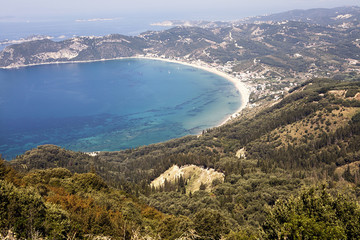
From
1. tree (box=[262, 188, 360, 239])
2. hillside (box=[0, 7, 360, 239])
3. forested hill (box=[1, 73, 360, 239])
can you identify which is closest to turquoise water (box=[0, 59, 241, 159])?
hillside (box=[0, 7, 360, 239])

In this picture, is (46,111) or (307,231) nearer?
(307,231)

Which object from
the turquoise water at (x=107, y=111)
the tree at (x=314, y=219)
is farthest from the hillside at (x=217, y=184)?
the turquoise water at (x=107, y=111)

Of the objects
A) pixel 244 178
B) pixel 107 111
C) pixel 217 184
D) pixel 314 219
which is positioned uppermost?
pixel 314 219

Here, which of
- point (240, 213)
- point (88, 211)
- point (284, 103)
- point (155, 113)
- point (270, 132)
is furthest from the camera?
point (155, 113)

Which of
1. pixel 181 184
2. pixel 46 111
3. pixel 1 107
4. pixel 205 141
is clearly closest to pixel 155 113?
pixel 205 141

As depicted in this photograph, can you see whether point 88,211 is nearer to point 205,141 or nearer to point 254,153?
point 254,153

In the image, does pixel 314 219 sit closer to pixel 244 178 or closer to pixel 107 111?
pixel 244 178

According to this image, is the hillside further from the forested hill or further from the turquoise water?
the turquoise water

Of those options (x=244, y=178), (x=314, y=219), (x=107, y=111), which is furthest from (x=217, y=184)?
(x=107, y=111)
